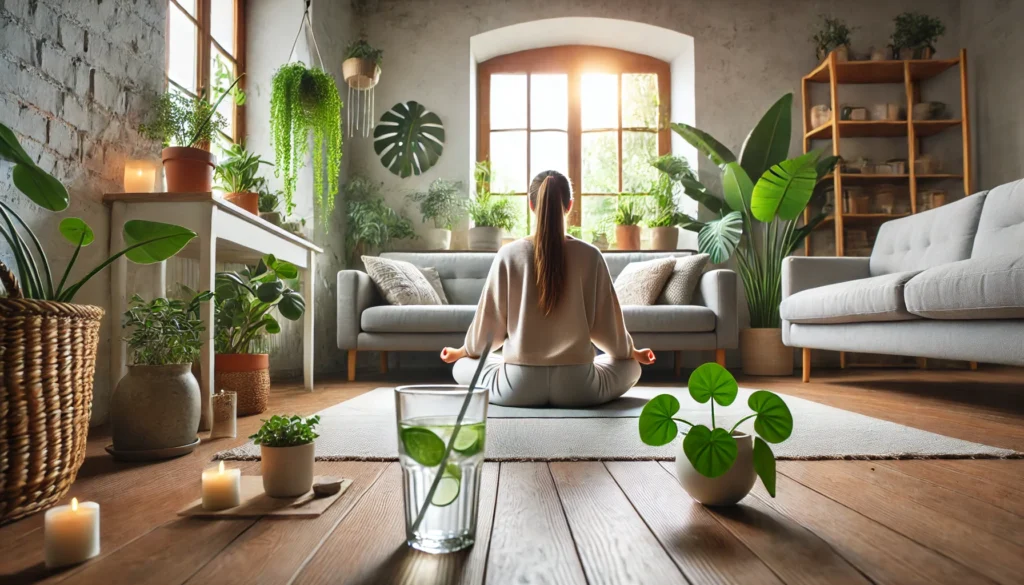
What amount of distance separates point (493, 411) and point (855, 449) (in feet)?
3.66

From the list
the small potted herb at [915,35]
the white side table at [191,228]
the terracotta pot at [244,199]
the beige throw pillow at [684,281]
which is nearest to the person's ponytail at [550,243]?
the white side table at [191,228]

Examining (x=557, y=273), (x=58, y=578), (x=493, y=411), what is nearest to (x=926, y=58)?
(x=557, y=273)

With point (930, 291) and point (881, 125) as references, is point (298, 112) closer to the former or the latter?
point (930, 291)

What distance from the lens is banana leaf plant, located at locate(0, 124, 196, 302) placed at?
104cm

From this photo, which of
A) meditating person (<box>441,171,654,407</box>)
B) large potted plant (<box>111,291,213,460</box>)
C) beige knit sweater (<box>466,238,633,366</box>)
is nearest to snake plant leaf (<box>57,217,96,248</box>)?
large potted plant (<box>111,291,213,460</box>)

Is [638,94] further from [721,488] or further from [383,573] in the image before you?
[383,573]

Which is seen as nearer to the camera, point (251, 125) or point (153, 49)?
point (153, 49)

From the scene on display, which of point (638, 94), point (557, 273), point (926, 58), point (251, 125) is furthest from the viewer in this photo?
point (638, 94)

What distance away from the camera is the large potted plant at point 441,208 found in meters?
4.62

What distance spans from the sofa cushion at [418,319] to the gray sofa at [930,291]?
1.81 m

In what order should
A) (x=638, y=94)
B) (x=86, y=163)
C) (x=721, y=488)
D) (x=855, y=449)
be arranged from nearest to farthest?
1. (x=721, y=488)
2. (x=855, y=449)
3. (x=86, y=163)
4. (x=638, y=94)

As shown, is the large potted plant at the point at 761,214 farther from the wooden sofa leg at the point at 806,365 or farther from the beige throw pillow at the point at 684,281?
the wooden sofa leg at the point at 806,365

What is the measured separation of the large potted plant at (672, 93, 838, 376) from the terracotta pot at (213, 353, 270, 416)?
115 inches

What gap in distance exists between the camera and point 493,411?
2.18 meters
